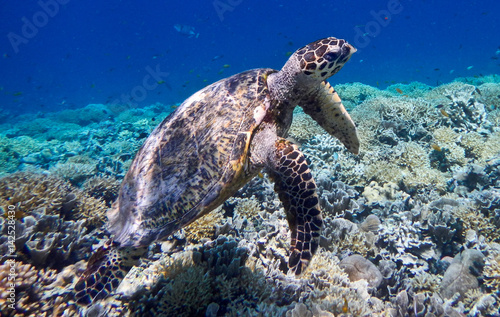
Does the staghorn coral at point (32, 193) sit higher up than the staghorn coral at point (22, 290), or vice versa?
the staghorn coral at point (32, 193)

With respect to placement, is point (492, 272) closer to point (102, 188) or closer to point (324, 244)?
point (324, 244)

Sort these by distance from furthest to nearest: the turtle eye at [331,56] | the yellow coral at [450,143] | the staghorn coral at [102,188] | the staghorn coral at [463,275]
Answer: the yellow coral at [450,143] → the staghorn coral at [102,188] → the staghorn coral at [463,275] → the turtle eye at [331,56]

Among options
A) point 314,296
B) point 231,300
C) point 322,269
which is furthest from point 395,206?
point 231,300

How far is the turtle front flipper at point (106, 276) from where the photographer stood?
7.86 ft

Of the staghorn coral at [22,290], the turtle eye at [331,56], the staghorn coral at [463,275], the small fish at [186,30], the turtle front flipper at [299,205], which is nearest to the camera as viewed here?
the staghorn coral at [22,290]

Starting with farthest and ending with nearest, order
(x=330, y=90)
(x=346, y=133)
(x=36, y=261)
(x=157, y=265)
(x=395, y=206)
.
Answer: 1. (x=395, y=206)
2. (x=346, y=133)
3. (x=330, y=90)
4. (x=157, y=265)
5. (x=36, y=261)

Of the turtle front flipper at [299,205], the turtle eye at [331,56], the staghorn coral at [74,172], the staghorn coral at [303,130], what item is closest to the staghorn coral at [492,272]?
the turtle front flipper at [299,205]

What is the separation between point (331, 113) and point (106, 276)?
12.0 feet

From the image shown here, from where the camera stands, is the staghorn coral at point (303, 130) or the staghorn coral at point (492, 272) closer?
the staghorn coral at point (492, 272)

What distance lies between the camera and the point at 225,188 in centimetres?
245

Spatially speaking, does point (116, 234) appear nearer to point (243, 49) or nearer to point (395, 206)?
point (395, 206)

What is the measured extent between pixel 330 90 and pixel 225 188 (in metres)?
2.22

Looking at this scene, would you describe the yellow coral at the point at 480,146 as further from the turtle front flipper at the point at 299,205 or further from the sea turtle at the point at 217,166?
the turtle front flipper at the point at 299,205

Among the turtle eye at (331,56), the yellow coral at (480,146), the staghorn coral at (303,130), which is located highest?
the turtle eye at (331,56)
